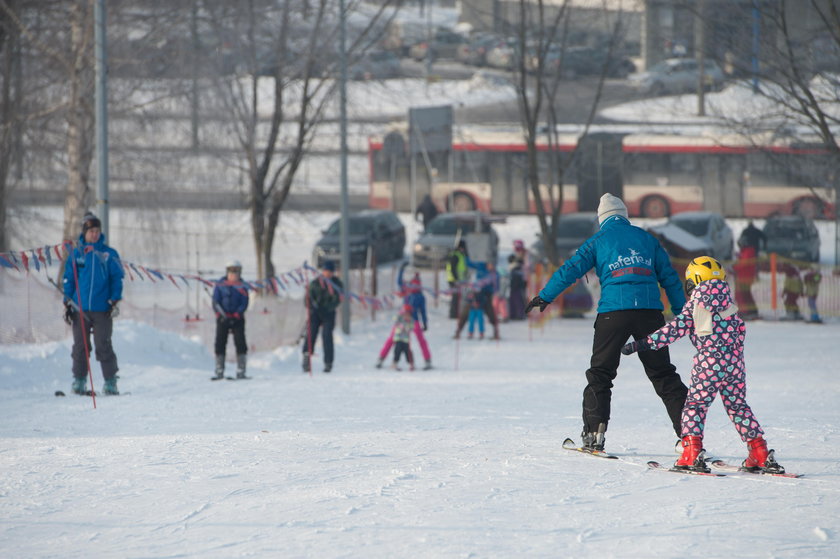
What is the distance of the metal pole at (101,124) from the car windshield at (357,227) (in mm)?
14476

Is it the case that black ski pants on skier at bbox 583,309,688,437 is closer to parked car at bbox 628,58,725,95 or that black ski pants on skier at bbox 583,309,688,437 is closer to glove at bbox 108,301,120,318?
glove at bbox 108,301,120,318

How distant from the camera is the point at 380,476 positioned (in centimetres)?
669

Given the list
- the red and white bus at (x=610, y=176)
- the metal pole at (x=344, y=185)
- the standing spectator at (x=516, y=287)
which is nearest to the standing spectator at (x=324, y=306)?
the metal pole at (x=344, y=185)

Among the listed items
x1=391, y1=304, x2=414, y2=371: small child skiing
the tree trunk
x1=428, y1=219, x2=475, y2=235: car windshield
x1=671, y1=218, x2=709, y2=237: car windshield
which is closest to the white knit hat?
x1=391, y1=304, x2=414, y2=371: small child skiing

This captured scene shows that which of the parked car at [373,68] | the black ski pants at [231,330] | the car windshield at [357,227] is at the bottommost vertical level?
the black ski pants at [231,330]

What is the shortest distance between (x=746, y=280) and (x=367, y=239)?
392 inches

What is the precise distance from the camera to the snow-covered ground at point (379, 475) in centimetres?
534

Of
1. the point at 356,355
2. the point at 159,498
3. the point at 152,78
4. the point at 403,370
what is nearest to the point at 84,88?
the point at 152,78

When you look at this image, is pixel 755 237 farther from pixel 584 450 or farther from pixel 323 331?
pixel 584 450

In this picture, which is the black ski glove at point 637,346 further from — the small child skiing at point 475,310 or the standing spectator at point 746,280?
the standing spectator at point 746,280

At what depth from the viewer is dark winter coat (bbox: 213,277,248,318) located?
1277cm

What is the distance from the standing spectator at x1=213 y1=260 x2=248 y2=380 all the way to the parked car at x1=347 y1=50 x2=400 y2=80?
9902mm

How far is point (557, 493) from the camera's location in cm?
622

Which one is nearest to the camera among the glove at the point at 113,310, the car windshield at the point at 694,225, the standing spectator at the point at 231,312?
the glove at the point at 113,310
